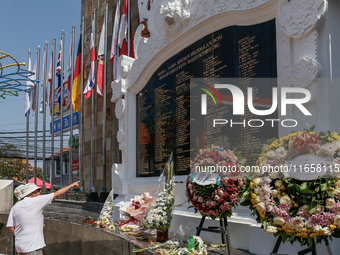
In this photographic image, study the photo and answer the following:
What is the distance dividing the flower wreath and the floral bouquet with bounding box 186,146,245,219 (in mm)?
907

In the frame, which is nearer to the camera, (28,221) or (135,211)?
(28,221)

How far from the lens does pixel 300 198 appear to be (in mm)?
2996

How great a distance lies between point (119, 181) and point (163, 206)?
3622 mm

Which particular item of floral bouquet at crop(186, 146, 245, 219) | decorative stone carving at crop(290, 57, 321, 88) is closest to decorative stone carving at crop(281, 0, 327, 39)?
decorative stone carving at crop(290, 57, 321, 88)

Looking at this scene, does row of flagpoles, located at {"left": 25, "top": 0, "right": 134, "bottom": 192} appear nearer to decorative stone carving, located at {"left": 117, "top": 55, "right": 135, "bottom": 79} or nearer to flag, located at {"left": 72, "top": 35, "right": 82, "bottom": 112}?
flag, located at {"left": 72, "top": 35, "right": 82, "bottom": 112}

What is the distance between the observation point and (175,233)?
602cm

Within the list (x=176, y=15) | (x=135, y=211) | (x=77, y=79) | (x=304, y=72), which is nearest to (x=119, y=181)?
(x=135, y=211)

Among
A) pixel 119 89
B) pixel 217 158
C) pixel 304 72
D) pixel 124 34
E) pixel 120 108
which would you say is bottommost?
pixel 217 158

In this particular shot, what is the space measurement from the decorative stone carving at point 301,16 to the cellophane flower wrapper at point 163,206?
211 cm

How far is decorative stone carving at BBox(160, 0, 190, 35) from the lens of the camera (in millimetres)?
6535

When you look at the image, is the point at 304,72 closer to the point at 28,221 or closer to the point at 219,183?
the point at 219,183

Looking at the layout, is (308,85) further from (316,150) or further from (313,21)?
(316,150)

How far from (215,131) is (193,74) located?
123cm

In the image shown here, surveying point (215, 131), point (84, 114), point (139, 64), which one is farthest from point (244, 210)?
point (84, 114)
